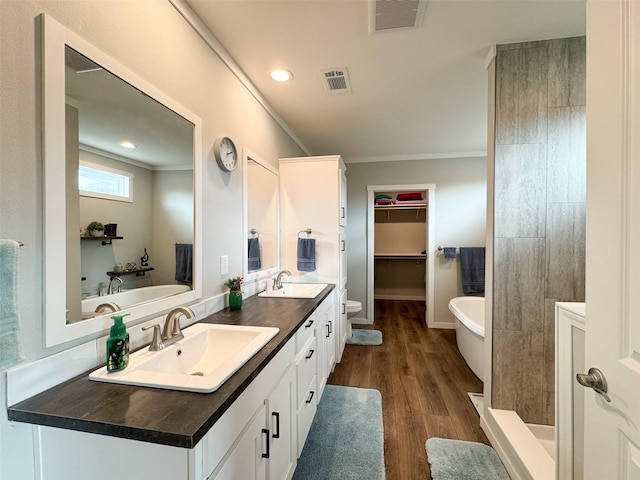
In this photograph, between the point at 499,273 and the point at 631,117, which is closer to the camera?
the point at 631,117

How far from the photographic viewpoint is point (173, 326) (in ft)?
3.97

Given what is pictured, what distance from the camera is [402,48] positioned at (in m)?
1.78

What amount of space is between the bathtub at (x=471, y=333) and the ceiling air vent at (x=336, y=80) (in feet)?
8.02

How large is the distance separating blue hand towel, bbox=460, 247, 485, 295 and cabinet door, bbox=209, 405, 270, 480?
145 inches

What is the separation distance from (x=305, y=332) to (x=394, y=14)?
186 centimetres

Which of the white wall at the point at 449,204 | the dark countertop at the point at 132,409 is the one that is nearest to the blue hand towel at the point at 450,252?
the white wall at the point at 449,204

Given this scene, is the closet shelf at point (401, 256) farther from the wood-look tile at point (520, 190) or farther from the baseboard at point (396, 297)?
the wood-look tile at point (520, 190)

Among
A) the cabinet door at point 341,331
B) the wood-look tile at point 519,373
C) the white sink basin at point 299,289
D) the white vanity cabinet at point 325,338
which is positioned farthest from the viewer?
the cabinet door at point 341,331

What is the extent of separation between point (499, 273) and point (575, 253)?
0.46 meters

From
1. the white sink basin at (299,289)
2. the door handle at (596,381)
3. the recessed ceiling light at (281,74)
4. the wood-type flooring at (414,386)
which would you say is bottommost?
the wood-type flooring at (414,386)

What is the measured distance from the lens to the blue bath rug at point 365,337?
354 centimetres

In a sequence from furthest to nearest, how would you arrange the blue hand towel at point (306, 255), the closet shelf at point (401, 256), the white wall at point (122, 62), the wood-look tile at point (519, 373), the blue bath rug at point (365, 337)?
the closet shelf at point (401, 256), the blue bath rug at point (365, 337), the blue hand towel at point (306, 255), the wood-look tile at point (519, 373), the white wall at point (122, 62)

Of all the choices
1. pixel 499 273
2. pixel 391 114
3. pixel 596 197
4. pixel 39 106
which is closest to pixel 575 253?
pixel 499 273

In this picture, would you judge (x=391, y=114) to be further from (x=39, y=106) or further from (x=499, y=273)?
(x=39, y=106)
